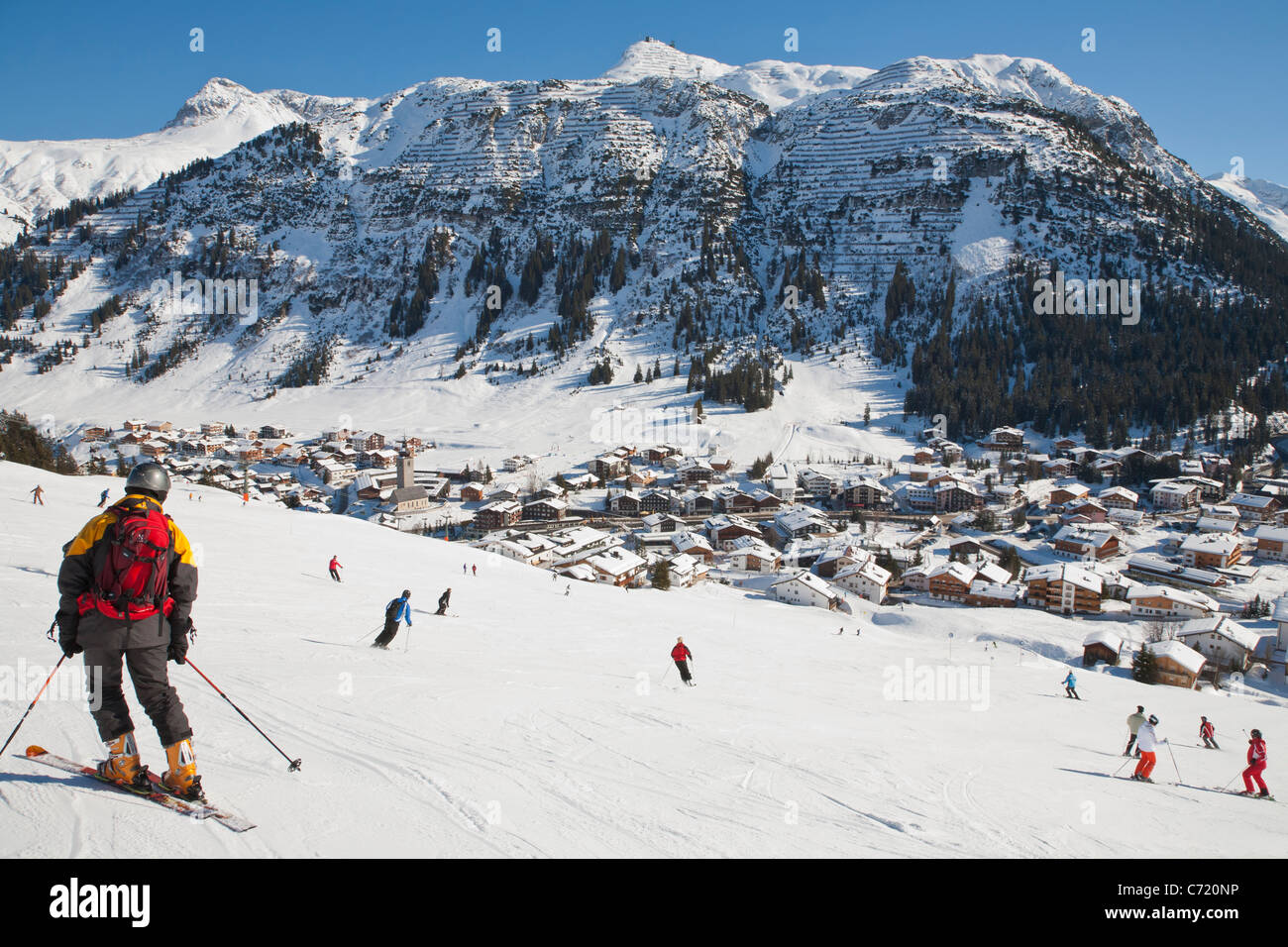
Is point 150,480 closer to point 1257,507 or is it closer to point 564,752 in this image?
point 564,752

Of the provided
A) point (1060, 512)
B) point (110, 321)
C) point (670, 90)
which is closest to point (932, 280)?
point (1060, 512)

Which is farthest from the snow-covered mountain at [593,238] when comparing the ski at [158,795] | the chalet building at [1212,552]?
the ski at [158,795]

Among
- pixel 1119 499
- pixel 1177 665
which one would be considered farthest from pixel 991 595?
pixel 1119 499

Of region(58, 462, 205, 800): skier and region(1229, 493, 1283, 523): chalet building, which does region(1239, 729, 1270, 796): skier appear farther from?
region(1229, 493, 1283, 523): chalet building

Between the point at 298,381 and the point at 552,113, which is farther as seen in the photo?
the point at 552,113

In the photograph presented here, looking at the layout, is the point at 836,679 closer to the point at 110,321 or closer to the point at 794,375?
the point at 794,375

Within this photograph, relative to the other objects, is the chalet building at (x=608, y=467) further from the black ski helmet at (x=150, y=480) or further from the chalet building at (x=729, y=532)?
the black ski helmet at (x=150, y=480)

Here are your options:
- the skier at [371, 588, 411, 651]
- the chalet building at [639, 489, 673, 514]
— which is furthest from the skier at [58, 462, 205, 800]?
the chalet building at [639, 489, 673, 514]
